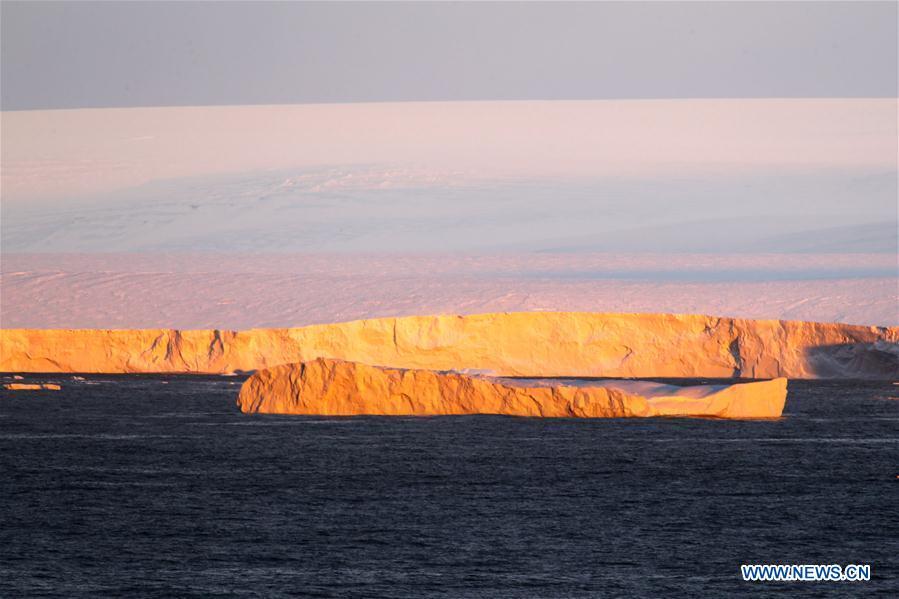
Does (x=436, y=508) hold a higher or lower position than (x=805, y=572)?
higher

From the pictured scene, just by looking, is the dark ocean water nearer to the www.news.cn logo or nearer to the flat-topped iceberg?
the www.news.cn logo

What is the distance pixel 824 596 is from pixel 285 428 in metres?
23.8

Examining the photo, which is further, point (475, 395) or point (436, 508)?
point (475, 395)

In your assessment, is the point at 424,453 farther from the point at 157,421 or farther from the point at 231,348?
the point at 231,348

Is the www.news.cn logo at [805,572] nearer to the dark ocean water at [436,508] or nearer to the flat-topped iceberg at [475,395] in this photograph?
the dark ocean water at [436,508]

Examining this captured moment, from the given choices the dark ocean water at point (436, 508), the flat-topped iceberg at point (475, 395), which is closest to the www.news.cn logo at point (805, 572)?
the dark ocean water at point (436, 508)

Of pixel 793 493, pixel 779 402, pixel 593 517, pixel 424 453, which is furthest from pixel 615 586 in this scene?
pixel 779 402

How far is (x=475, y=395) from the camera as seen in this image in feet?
126

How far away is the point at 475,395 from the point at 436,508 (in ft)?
57.9

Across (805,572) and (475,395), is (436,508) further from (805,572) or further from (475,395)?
(475,395)

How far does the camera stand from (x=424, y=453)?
29.4 metres

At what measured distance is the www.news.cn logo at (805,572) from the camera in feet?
49.4

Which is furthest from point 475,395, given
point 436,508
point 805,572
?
point 805,572

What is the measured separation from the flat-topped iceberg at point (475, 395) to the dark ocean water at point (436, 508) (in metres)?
0.76
